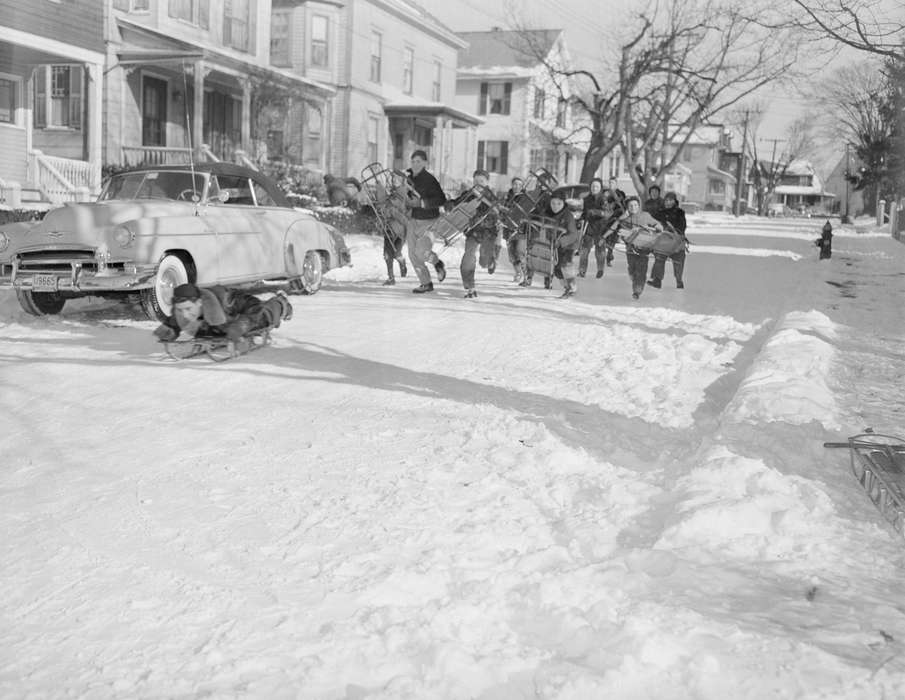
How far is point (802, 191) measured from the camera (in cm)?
14288

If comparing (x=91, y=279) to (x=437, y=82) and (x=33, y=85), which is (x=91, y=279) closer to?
(x=33, y=85)

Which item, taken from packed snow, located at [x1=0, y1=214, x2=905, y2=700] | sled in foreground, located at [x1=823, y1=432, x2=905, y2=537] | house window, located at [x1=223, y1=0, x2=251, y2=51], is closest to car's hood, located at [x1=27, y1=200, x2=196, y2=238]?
packed snow, located at [x1=0, y1=214, x2=905, y2=700]

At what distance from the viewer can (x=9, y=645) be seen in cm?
315

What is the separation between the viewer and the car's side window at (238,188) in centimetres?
1145

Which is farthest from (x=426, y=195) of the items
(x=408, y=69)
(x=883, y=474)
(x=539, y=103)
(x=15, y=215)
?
(x=539, y=103)

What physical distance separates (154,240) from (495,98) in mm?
41802

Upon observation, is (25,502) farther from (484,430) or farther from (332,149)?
(332,149)

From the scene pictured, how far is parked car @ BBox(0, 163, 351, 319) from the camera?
9641mm

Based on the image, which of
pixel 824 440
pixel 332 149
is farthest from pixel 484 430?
pixel 332 149

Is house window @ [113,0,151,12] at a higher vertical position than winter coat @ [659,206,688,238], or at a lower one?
higher

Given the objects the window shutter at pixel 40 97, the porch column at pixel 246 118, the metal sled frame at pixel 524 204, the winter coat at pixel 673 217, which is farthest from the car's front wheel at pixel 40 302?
the porch column at pixel 246 118

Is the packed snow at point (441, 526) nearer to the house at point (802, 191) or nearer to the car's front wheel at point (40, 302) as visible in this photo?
the car's front wheel at point (40, 302)

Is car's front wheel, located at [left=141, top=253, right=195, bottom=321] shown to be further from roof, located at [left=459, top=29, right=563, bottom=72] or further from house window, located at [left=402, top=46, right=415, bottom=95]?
roof, located at [left=459, top=29, right=563, bottom=72]

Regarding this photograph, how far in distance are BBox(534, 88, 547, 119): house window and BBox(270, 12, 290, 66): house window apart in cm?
1922
